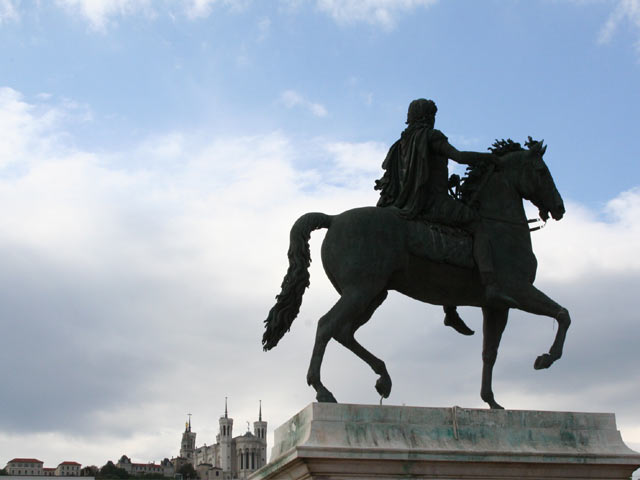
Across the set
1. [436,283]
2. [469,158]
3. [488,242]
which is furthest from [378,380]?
[469,158]

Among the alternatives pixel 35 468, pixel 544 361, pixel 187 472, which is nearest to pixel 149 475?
pixel 187 472

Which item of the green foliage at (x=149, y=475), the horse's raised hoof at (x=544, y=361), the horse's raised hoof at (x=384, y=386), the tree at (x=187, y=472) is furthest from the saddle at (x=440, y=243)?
the tree at (x=187, y=472)

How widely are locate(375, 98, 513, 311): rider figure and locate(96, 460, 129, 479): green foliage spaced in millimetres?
150588

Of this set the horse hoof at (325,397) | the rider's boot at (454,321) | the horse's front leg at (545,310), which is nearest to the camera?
the horse hoof at (325,397)

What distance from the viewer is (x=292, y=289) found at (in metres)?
10.9

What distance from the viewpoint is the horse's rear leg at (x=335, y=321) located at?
1037 centimetres

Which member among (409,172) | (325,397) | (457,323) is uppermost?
(409,172)

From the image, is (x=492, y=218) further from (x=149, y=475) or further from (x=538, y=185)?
(x=149, y=475)

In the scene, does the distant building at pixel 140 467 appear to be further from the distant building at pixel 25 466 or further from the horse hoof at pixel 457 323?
the horse hoof at pixel 457 323

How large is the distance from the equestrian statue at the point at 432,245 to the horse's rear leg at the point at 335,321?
0.01 m

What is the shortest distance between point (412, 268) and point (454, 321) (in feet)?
4.30

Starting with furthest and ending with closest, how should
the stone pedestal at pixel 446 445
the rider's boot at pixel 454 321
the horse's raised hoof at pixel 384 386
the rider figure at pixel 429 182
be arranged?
the rider's boot at pixel 454 321 < the horse's raised hoof at pixel 384 386 < the rider figure at pixel 429 182 < the stone pedestal at pixel 446 445

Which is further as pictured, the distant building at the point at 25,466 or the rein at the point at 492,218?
the distant building at the point at 25,466

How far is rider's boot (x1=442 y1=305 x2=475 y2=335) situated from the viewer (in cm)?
1188
